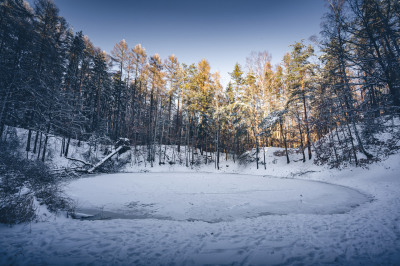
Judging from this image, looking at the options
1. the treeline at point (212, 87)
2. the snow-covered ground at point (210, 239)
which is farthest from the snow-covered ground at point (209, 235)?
the treeline at point (212, 87)

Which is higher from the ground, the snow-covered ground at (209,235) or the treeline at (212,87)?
the treeline at (212,87)

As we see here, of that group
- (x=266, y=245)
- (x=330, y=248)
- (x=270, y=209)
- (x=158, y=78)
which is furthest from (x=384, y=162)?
(x=158, y=78)

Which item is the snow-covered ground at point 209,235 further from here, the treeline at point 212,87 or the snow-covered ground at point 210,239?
the treeline at point 212,87

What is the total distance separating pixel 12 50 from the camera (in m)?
10.7

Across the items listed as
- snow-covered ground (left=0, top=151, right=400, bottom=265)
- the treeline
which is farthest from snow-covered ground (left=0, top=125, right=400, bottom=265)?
the treeline

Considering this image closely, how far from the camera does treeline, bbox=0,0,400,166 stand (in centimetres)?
797

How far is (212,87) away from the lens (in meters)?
20.3

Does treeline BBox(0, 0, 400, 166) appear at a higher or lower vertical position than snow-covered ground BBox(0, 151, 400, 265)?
higher

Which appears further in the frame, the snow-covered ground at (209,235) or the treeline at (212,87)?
the treeline at (212,87)

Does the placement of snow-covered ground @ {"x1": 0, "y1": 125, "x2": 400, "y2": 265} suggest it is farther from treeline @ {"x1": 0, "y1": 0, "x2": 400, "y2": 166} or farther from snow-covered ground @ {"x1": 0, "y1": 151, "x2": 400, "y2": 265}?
treeline @ {"x1": 0, "y1": 0, "x2": 400, "y2": 166}

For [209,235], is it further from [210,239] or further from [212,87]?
[212,87]

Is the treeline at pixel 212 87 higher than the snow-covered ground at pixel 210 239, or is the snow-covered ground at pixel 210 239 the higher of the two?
the treeline at pixel 212 87

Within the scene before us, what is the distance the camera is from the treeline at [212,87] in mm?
7969

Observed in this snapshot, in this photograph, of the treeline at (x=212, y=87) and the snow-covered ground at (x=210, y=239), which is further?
the treeline at (x=212, y=87)
